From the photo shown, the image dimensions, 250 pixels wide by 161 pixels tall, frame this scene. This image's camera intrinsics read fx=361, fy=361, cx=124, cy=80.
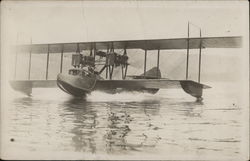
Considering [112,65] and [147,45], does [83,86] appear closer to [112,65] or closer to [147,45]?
[112,65]

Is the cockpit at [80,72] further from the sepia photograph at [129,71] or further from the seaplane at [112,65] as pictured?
the sepia photograph at [129,71]

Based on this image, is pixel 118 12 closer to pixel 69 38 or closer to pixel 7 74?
pixel 69 38

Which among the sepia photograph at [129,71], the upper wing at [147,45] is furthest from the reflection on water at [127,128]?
the upper wing at [147,45]

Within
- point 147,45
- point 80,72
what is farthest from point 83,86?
point 147,45

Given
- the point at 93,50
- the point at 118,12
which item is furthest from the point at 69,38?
the point at 118,12

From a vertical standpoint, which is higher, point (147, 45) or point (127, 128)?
point (147, 45)

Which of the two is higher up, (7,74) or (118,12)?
(118,12)
